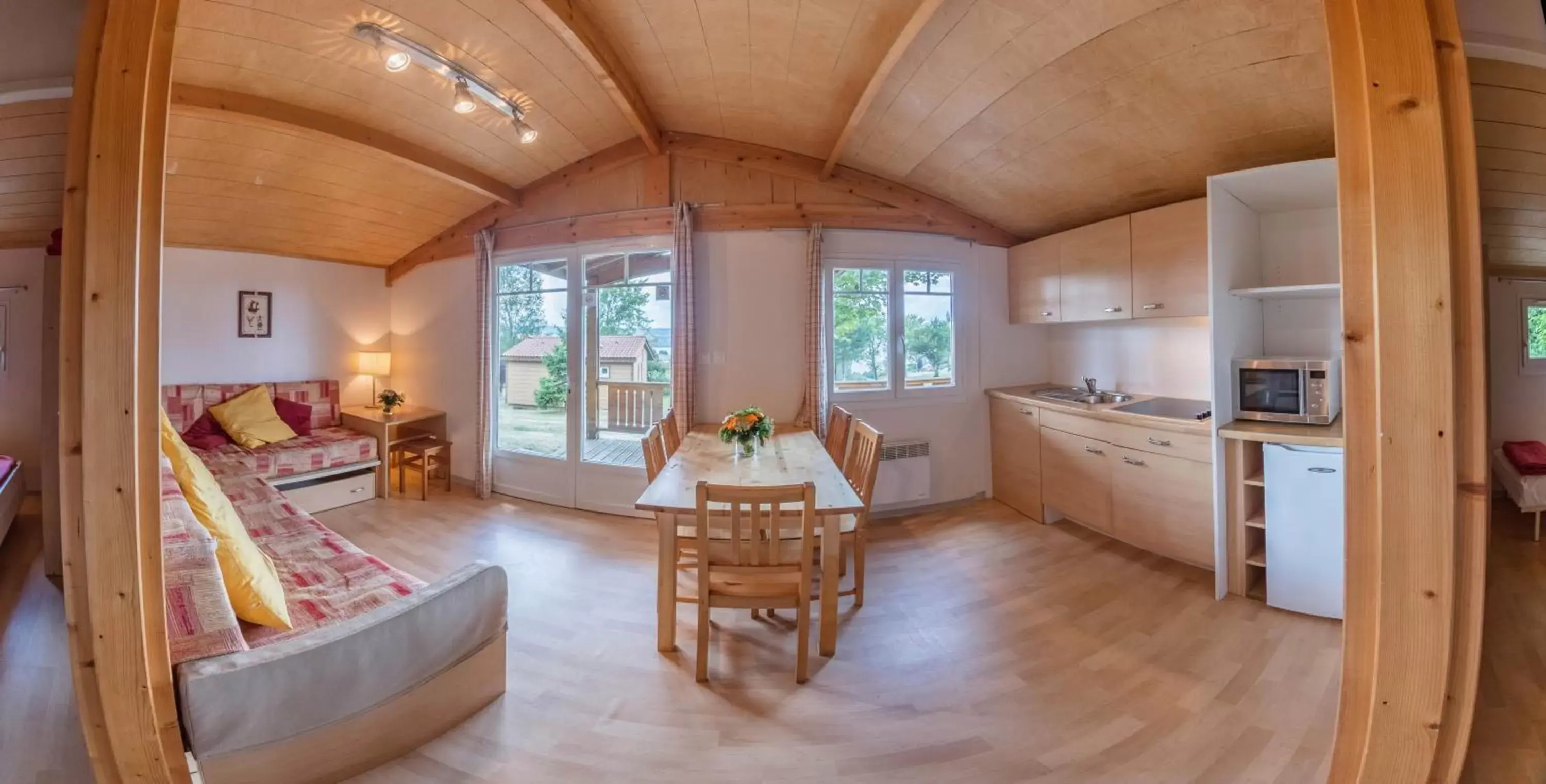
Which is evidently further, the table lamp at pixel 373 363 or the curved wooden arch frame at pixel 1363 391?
the table lamp at pixel 373 363

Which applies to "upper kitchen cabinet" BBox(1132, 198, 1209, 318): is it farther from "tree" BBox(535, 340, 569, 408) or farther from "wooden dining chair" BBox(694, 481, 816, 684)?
"tree" BBox(535, 340, 569, 408)

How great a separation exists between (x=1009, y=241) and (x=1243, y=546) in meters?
2.69

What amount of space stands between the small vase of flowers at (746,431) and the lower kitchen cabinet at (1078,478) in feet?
6.87

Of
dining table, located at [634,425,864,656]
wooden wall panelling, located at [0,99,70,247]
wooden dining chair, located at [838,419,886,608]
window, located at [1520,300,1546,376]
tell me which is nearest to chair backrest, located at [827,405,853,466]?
wooden dining chair, located at [838,419,886,608]

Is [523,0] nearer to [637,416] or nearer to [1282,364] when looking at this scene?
[637,416]

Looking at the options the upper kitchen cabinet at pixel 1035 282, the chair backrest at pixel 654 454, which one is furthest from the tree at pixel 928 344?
the chair backrest at pixel 654 454

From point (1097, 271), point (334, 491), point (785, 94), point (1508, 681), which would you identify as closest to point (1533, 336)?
point (1508, 681)

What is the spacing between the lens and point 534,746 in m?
1.47

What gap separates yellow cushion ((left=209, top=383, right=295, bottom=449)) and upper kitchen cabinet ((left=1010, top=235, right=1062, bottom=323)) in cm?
624

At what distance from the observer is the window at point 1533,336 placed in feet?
2.57

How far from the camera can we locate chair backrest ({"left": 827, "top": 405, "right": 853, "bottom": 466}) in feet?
9.94

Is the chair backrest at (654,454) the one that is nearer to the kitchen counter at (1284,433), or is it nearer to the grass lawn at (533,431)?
the grass lawn at (533,431)

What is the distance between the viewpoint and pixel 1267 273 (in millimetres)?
2738

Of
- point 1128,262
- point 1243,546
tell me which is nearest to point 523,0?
point 1128,262
